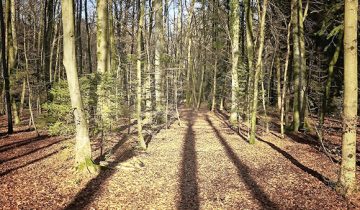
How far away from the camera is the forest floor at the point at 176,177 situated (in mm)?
8625

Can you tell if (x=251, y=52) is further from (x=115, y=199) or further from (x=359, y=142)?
(x=115, y=199)

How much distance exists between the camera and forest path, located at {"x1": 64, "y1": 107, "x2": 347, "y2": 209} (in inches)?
342

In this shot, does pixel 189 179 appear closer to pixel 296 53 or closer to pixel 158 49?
pixel 158 49

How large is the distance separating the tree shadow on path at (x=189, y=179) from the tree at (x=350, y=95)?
425 cm

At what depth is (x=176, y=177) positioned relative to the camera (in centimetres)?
1096

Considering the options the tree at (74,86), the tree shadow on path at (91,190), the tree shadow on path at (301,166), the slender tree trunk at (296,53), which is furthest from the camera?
the slender tree trunk at (296,53)

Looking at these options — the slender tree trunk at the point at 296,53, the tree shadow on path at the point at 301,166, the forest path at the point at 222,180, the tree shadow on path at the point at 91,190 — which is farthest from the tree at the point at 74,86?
the slender tree trunk at the point at 296,53

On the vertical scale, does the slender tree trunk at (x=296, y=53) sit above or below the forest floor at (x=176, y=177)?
above

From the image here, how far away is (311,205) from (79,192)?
6232 mm

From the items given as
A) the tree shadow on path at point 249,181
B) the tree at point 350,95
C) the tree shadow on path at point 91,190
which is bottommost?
the tree shadow on path at point 249,181

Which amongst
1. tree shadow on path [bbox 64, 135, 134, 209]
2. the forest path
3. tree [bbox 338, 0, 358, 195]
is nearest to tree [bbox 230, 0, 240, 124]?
the forest path

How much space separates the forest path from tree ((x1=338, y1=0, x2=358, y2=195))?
761mm

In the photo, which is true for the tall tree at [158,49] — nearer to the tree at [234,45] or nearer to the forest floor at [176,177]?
the forest floor at [176,177]

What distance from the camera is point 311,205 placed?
8.55 metres
